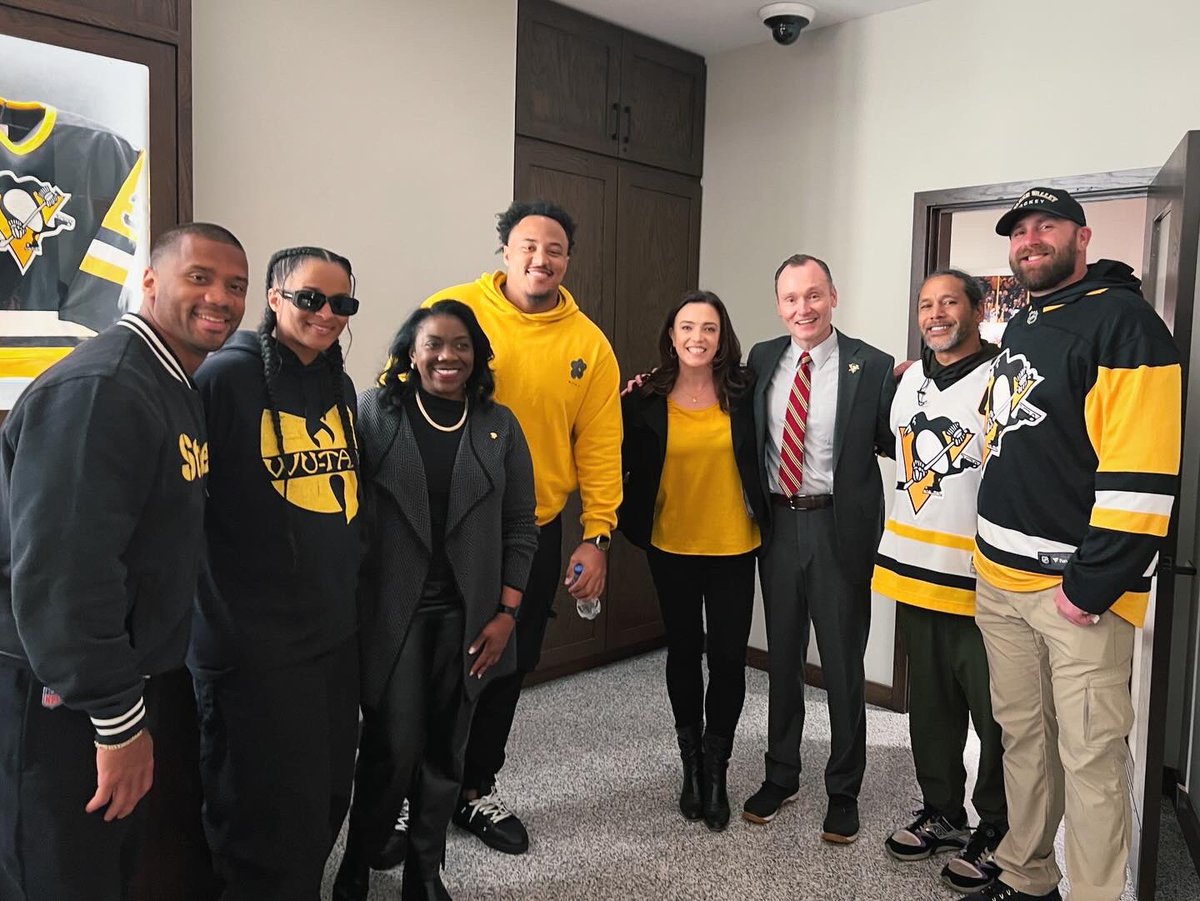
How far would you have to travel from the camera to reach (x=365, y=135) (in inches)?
116

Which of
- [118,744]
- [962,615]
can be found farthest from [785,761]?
[118,744]

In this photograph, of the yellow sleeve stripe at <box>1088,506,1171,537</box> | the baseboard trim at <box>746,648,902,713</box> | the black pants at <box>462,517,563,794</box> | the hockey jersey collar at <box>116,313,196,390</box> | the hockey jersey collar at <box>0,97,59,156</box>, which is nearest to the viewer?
the hockey jersey collar at <box>116,313,196,390</box>

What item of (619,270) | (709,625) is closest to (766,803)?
(709,625)

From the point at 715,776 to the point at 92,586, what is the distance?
6.09 ft

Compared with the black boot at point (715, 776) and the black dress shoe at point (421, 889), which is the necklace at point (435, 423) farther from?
the black boot at point (715, 776)

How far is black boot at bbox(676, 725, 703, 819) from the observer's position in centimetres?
263

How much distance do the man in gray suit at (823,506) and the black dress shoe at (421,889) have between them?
3.23 feet

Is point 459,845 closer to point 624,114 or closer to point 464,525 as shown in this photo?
point 464,525

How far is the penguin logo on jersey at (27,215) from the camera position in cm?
215

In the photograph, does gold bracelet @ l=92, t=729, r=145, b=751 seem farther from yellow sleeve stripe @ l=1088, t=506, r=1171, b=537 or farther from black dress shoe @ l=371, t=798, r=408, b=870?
yellow sleeve stripe @ l=1088, t=506, r=1171, b=537

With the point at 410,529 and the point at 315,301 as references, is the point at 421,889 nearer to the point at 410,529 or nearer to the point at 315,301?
the point at 410,529

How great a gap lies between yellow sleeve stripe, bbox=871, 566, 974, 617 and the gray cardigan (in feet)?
3.55

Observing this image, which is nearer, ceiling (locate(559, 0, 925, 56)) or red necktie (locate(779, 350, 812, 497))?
red necktie (locate(779, 350, 812, 497))

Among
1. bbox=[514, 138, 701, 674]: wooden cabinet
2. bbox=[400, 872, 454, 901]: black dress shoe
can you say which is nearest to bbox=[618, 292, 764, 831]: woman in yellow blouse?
bbox=[400, 872, 454, 901]: black dress shoe
